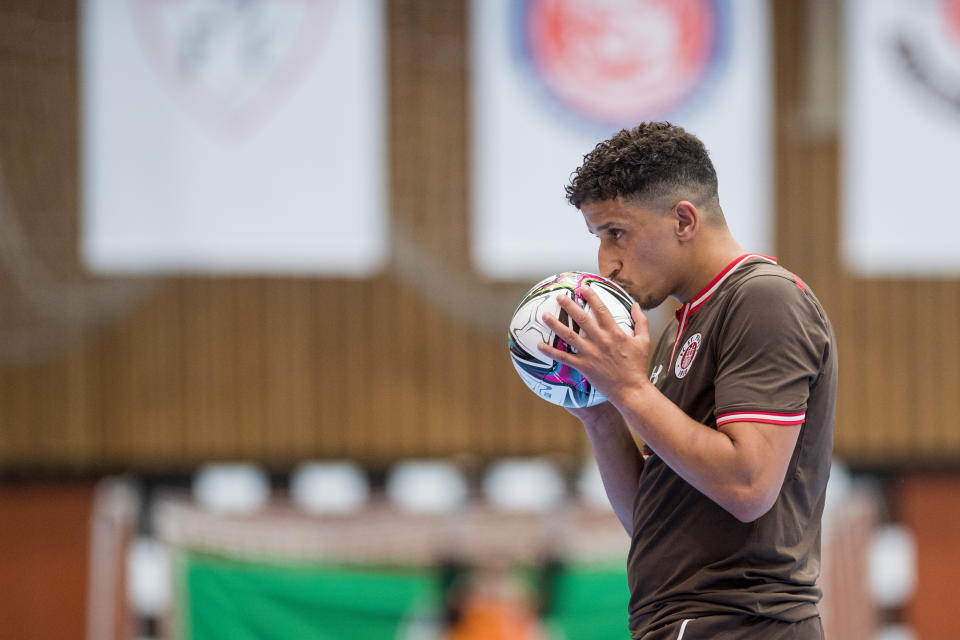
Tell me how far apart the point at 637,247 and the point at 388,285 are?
5.36m

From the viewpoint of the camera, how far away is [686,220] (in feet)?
8.00

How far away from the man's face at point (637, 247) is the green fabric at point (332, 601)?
16.2ft

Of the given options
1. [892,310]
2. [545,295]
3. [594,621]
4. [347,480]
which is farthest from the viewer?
[892,310]

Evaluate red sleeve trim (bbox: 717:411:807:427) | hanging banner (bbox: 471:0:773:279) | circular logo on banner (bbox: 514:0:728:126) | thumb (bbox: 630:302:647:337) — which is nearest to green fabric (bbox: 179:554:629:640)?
hanging banner (bbox: 471:0:773:279)

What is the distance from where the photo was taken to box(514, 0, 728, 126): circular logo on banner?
793 centimetres

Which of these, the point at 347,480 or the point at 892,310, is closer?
the point at 347,480

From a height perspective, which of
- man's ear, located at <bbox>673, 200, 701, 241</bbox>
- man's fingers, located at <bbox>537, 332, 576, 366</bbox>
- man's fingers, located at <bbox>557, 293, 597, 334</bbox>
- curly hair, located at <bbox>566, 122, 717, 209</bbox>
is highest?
curly hair, located at <bbox>566, 122, 717, 209</bbox>

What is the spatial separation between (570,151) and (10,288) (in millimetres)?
4366

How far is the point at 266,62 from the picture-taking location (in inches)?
303

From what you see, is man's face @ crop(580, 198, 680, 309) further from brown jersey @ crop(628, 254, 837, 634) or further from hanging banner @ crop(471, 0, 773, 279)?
hanging banner @ crop(471, 0, 773, 279)

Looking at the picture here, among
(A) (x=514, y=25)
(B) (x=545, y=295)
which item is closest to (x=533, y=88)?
(A) (x=514, y=25)

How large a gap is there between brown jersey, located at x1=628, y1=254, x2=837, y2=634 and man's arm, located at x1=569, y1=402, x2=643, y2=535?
254 millimetres

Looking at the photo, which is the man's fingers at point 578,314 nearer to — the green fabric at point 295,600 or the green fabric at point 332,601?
the green fabric at point 332,601

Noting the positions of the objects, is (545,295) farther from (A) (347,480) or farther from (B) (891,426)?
(B) (891,426)
